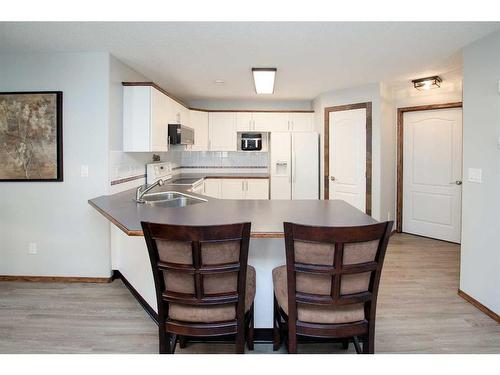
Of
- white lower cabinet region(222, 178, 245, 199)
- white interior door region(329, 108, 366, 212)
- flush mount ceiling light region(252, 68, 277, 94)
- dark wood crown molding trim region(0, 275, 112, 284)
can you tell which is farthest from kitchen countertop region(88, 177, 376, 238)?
white lower cabinet region(222, 178, 245, 199)

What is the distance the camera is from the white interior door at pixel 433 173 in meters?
5.02

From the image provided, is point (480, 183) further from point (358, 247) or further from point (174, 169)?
point (174, 169)

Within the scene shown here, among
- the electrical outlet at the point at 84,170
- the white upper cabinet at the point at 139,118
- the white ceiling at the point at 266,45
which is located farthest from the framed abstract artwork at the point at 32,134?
the white upper cabinet at the point at 139,118

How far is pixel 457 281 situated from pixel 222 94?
4147 millimetres

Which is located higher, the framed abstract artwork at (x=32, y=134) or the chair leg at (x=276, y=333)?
the framed abstract artwork at (x=32, y=134)

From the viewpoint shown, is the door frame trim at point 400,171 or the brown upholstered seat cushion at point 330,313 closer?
the brown upholstered seat cushion at point 330,313

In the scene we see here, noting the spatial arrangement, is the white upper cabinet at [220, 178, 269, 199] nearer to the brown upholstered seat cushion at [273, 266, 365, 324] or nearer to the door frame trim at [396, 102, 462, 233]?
the door frame trim at [396, 102, 462, 233]

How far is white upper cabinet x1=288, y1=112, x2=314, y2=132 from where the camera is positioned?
620 cm

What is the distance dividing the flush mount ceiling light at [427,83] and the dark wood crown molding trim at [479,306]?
270 centimetres

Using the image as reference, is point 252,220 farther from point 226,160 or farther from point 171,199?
point 226,160

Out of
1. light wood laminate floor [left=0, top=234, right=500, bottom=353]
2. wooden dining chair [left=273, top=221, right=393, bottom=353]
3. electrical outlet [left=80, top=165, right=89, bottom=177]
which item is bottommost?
light wood laminate floor [left=0, top=234, right=500, bottom=353]

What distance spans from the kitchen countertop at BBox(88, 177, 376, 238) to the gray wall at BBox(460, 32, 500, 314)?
1150 mm

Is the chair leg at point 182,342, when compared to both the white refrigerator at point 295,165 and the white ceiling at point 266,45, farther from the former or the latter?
the white refrigerator at point 295,165

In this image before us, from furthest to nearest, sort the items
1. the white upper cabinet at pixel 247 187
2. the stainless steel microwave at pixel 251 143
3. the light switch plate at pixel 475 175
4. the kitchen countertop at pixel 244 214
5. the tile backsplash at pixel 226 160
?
the tile backsplash at pixel 226 160
the stainless steel microwave at pixel 251 143
the white upper cabinet at pixel 247 187
the light switch plate at pixel 475 175
the kitchen countertop at pixel 244 214
